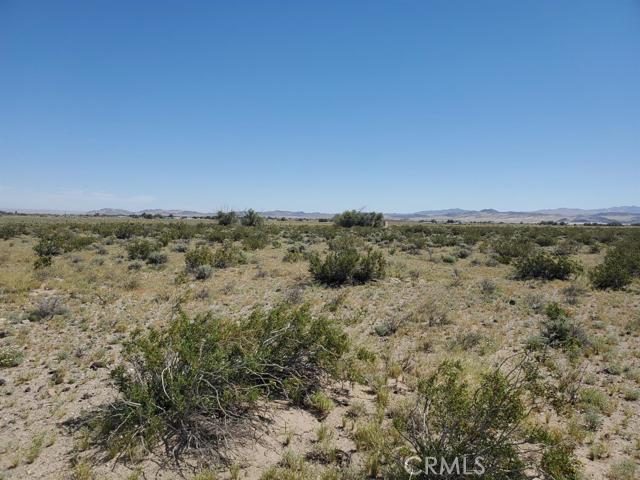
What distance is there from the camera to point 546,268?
1567cm

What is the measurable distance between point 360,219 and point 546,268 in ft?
124

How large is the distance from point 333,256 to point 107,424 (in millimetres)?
11039

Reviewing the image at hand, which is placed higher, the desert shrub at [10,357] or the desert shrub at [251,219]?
the desert shrub at [251,219]

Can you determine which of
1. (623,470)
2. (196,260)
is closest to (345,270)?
(196,260)

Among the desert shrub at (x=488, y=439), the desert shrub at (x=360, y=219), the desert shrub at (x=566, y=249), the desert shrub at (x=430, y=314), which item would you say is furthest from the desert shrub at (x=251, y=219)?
the desert shrub at (x=488, y=439)

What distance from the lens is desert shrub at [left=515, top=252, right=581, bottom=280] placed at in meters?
15.5

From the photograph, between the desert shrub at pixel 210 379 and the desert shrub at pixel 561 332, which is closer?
the desert shrub at pixel 210 379

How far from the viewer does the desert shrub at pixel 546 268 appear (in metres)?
15.5

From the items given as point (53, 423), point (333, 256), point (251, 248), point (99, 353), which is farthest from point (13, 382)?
point (251, 248)

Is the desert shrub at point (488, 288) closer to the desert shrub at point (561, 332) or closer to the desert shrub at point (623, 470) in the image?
the desert shrub at point (561, 332)

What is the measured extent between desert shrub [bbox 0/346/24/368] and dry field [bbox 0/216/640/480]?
3cm

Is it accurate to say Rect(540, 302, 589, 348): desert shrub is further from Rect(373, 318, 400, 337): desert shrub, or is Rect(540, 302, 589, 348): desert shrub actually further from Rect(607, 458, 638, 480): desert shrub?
Rect(607, 458, 638, 480): desert shrub

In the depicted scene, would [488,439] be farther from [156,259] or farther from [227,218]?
[227,218]

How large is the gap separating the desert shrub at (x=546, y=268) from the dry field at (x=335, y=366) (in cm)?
39
